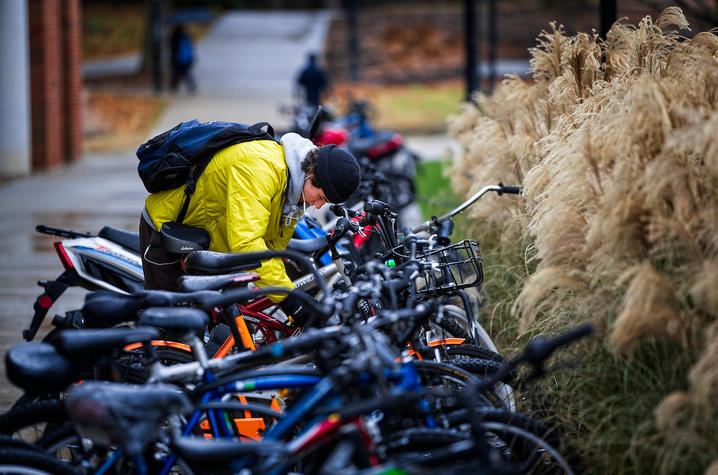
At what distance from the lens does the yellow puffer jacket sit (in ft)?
14.2

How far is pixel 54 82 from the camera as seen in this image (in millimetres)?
16203

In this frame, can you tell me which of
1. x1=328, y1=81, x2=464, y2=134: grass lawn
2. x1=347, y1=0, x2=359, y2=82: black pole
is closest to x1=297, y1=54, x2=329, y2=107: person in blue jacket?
x1=328, y1=81, x2=464, y2=134: grass lawn

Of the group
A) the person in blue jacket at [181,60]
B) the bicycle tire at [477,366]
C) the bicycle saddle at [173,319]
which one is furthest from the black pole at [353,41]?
the bicycle saddle at [173,319]

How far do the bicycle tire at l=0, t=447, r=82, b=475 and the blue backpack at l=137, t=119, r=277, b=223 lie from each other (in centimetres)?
186

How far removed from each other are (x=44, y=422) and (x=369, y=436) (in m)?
1.22

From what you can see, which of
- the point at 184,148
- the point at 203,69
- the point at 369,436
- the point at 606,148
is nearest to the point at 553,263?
the point at 606,148

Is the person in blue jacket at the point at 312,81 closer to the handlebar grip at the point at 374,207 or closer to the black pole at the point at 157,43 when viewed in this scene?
the black pole at the point at 157,43

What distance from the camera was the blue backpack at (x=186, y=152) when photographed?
4625 mm

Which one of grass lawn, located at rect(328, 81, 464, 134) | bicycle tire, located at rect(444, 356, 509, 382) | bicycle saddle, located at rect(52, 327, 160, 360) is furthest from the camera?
grass lawn, located at rect(328, 81, 464, 134)

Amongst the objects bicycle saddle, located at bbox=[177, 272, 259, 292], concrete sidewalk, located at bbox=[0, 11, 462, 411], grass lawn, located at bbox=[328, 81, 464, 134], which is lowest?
grass lawn, located at bbox=[328, 81, 464, 134]

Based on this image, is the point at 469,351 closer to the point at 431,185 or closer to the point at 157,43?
the point at 431,185

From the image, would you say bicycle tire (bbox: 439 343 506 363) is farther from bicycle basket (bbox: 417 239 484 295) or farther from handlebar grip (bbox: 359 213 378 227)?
handlebar grip (bbox: 359 213 378 227)

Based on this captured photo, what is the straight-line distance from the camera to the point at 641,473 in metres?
3.58

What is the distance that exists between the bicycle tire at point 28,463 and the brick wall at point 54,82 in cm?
1341
